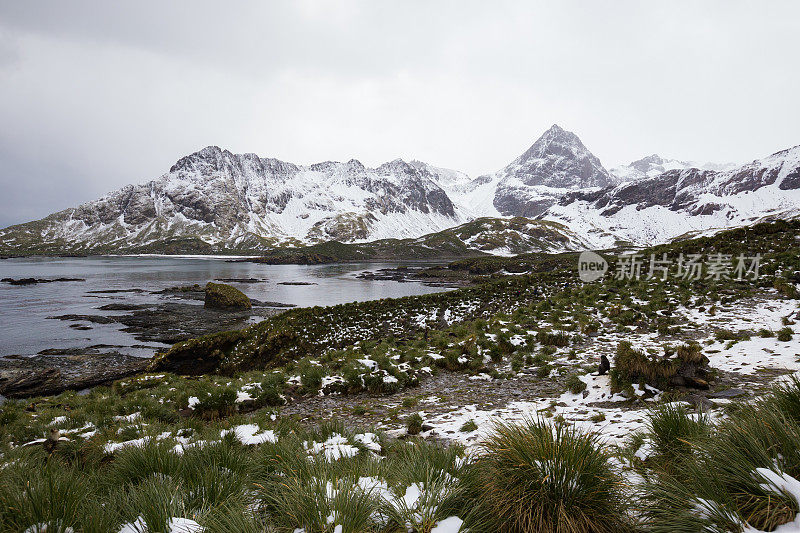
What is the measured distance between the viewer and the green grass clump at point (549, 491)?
2.83 meters

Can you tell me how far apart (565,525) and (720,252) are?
29461mm

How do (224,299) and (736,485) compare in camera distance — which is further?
(224,299)

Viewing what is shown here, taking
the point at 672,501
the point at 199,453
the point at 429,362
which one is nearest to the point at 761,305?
the point at 429,362

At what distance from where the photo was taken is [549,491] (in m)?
2.95

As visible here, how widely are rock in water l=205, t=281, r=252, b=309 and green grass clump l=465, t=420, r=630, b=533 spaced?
147 ft

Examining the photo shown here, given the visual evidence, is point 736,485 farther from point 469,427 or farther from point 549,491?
point 469,427

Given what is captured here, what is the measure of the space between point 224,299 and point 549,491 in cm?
4609

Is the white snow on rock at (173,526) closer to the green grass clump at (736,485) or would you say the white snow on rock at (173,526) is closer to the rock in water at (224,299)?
the green grass clump at (736,485)

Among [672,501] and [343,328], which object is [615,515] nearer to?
[672,501]

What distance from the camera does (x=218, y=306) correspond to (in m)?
42.3

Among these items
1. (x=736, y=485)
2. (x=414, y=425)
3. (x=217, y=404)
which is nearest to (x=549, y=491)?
(x=736, y=485)

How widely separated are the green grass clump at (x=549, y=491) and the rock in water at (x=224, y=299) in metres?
44.7

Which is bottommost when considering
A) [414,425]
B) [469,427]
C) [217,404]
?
[217,404]

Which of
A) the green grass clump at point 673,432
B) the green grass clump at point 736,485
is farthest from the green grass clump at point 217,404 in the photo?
the green grass clump at point 736,485
